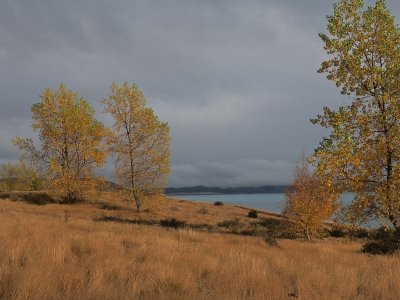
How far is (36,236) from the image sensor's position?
32.8 feet

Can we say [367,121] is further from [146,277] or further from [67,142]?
[67,142]

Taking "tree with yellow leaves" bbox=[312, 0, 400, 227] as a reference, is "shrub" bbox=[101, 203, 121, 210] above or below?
below

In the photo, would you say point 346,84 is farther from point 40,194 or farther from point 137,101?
point 40,194

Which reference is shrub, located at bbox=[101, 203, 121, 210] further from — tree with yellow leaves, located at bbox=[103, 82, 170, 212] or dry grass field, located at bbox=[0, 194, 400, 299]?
dry grass field, located at bbox=[0, 194, 400, 299]

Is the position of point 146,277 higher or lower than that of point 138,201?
lower

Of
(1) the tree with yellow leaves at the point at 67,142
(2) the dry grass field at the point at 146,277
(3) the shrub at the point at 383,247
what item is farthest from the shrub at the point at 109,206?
(2) the dry grass field at the point at 146,277

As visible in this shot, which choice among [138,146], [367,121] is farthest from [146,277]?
[138,146]

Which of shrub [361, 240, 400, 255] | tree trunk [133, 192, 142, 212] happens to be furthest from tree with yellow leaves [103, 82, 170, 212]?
shrub [361, 240, 400, 255]

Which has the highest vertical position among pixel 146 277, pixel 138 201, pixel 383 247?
pixel 138 201

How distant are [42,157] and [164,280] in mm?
37975

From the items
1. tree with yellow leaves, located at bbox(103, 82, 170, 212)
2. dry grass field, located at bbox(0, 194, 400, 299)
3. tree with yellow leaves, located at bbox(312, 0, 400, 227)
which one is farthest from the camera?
tree with yellow leaves, located at bbox(103, 82, 170, 212)

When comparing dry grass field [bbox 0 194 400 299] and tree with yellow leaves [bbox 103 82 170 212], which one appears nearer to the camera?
dry grass field [bbox 0 194 400 299]

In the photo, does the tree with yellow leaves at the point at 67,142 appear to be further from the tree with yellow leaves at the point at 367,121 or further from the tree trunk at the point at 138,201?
the tree with yellow leaves at the point at 367,121

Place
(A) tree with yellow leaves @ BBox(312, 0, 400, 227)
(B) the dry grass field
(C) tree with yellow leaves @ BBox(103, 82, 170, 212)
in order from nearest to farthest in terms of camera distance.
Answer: (B) the dry grass field < (A) tree with yellow leaves @ BBox(312, 0, 400, 227) < (C) tree with yellow leaves @ BBox(103, 82, 170, 212)
